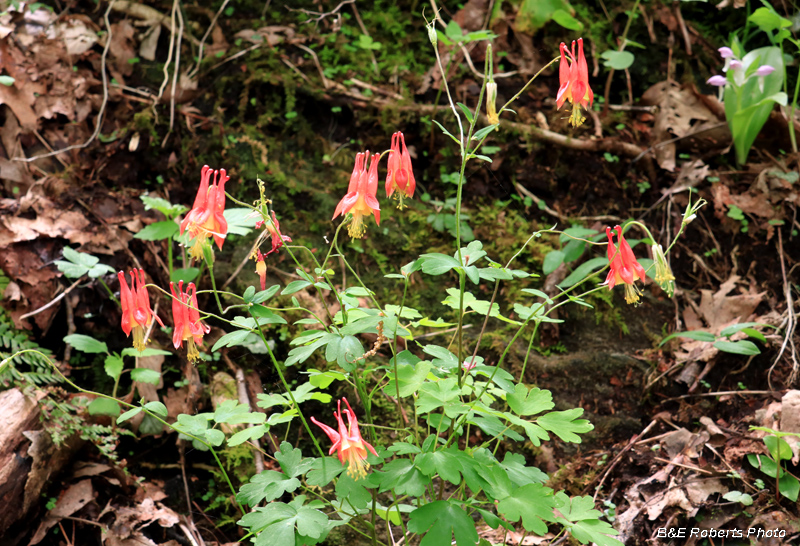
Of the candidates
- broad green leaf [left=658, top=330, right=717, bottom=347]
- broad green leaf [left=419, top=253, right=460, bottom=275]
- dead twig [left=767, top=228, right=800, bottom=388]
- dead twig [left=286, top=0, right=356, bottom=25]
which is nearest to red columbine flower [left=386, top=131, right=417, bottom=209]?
broad green leaf [left=419, top=253, right=460, bottom=275]

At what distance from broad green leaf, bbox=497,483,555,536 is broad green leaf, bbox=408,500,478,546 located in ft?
0.39

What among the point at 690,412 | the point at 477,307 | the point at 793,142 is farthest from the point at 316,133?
the point at 793,142

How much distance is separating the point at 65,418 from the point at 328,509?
42.6 inches

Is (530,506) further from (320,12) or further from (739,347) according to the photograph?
(320,12)

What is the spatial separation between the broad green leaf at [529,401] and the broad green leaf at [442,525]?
1.11 ft

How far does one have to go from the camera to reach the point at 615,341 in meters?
2.98

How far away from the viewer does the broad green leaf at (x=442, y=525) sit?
1507 mm

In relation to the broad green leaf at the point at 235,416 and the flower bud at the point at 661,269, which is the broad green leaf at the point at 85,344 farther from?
the flower bud at the point at 661,269

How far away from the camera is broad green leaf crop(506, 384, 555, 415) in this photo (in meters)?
1.71

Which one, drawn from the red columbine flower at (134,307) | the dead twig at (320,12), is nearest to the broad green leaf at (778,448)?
the red columbine flower at (134,307)

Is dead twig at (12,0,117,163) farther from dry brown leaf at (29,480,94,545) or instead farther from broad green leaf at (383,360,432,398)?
broad green leaf at (383,360,432,398)

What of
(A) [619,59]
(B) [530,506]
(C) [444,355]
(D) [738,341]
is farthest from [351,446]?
(A) [619,59]

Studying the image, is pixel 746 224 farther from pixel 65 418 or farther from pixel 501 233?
pixel 65 418

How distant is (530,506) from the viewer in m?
1.59
